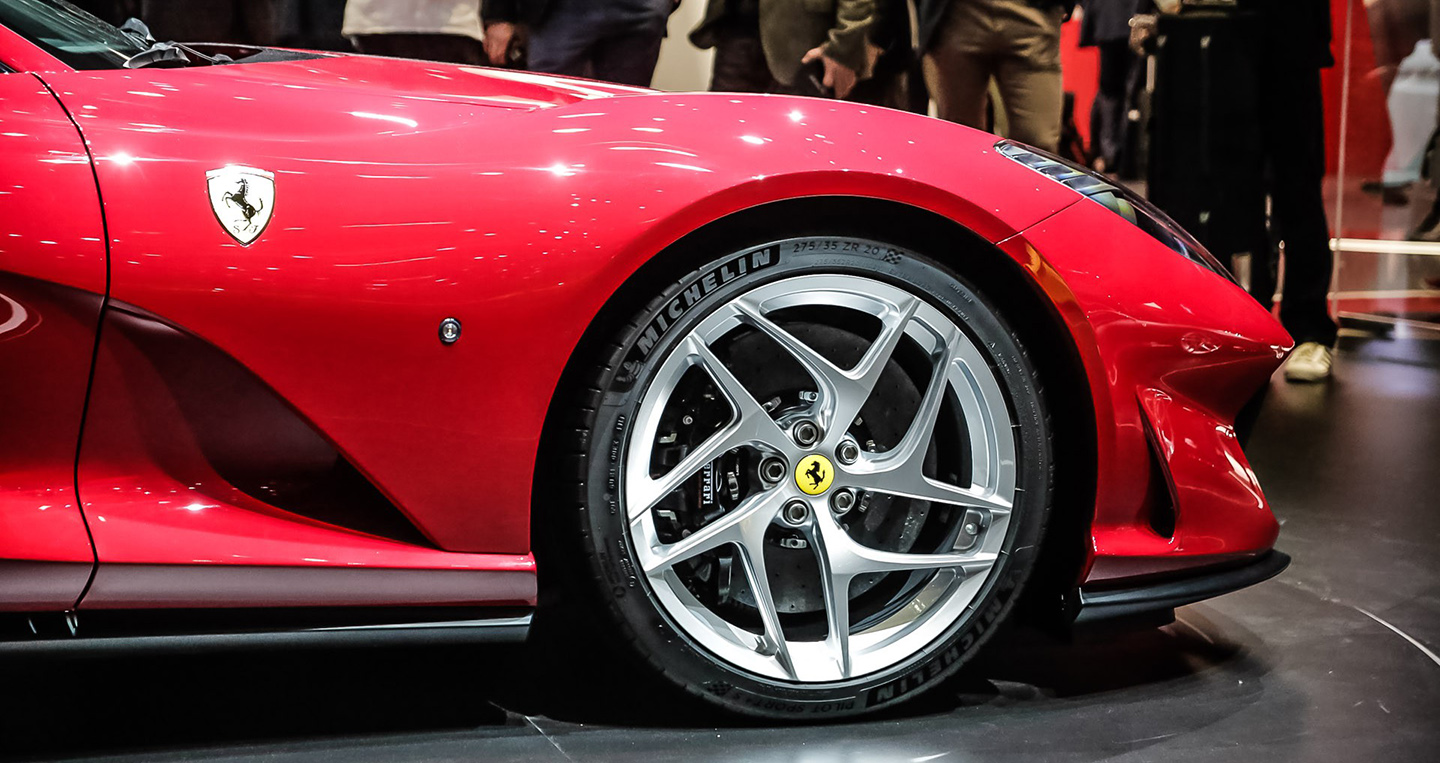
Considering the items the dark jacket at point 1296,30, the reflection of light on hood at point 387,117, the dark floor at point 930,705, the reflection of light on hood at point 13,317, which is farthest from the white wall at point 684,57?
the reflection of light on hood at point 13,317

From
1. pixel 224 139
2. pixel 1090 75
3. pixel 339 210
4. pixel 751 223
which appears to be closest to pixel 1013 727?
pixel 751 223

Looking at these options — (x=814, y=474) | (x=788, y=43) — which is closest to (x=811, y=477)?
(x=814, y=474)

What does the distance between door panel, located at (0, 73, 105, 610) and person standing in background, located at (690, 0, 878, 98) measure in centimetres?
311

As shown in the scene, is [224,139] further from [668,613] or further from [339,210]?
[668,613]

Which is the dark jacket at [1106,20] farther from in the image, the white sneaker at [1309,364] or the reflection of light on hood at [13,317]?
the reflection of light on hood at [13,317]

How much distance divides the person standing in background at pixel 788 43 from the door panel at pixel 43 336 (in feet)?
10.2

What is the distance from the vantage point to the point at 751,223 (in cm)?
151

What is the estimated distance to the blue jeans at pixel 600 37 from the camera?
3453 mm

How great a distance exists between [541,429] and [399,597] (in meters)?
0.25

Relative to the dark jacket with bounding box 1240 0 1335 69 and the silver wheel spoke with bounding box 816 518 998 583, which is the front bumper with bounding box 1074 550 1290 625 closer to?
the silver wheel spoke with bounding box 816 518 998 583

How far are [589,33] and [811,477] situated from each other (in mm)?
2284

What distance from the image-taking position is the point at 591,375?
1.45m

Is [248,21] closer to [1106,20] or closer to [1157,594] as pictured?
[1157,594]

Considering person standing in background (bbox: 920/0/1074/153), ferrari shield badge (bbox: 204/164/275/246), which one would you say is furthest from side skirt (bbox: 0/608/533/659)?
person standing in background (bbox: 920/0/1074/153)
